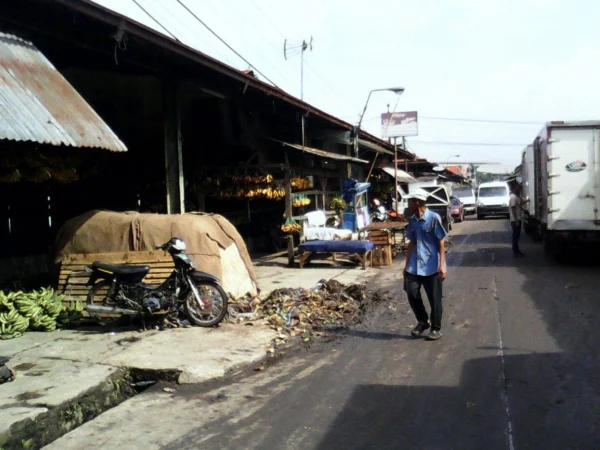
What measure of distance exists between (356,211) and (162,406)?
13.7m

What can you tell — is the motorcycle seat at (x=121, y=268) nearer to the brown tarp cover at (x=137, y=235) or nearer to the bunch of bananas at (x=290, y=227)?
the brown tarp cover at (x=137, y=235)

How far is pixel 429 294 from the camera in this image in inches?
270

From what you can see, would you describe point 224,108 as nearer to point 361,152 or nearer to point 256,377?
point 256,377

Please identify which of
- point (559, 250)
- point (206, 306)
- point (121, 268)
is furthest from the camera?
point (559, 250)

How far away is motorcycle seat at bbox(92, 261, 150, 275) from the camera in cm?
728

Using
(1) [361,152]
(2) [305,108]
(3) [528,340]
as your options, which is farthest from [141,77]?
(1) [361,152]

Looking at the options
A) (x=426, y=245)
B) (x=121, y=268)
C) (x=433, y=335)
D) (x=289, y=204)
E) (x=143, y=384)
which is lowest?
(x=143, y=384)

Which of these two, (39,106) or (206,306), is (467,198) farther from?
(39,106)

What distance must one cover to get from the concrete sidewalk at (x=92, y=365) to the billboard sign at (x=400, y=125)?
63.2 feet

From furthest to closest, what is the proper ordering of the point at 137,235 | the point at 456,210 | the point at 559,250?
1. the point at 456,210
2. the point at 559,250
3. the point at 137,235

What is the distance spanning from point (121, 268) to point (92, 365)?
1812mm

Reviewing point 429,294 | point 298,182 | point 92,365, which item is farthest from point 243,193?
point 92,365

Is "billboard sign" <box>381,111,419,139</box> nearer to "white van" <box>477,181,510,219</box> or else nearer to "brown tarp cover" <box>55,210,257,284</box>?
"white van" <box>477,181,510,219</box>

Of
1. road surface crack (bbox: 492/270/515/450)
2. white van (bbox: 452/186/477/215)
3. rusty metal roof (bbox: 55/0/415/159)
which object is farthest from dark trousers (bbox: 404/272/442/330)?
white van (bbox: 452/186/477/215)
